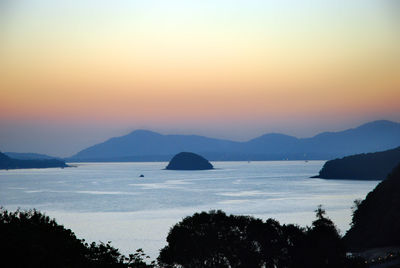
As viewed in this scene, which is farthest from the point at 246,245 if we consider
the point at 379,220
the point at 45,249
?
the point at 379,220

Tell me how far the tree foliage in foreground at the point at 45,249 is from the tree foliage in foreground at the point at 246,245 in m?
13.0

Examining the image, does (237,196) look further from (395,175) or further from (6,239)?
(6,239)

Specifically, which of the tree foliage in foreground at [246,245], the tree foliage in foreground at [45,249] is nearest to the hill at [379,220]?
the tree foliage in foreground at [246,245]

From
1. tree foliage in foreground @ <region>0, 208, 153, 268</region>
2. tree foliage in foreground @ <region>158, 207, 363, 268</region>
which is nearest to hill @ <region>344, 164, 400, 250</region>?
tree foliage in foreground @ <region>158, 207, 363, 268</region>

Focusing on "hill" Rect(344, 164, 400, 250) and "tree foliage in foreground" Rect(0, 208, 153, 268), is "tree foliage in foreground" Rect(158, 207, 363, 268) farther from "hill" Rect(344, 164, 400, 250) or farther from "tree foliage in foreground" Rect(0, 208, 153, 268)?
"hill" Rect(344, 164, 400, 250)

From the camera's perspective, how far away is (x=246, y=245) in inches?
1821

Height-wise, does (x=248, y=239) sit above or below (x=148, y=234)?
above

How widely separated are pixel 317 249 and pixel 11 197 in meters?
129

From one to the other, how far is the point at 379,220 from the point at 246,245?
3440 centimetres

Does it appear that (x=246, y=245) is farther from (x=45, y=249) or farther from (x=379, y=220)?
(x=379, y=220)

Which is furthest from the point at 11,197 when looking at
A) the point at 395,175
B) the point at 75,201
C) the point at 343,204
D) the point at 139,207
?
the point at 395,175

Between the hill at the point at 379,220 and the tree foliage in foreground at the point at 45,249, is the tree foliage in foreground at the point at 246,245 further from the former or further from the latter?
the hill at the point at 379,220

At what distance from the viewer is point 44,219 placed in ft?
120

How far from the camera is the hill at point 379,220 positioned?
68.6 meters
